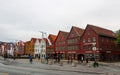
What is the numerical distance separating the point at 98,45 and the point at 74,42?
1342cm

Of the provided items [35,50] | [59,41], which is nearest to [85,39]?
[59,41]

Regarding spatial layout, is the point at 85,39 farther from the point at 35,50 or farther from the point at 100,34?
the point at 35,50

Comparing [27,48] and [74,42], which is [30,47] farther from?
[74,42]

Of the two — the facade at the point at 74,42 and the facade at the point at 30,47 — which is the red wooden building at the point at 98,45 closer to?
the facade at the point at 74,42

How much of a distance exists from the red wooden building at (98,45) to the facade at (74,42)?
109 inches

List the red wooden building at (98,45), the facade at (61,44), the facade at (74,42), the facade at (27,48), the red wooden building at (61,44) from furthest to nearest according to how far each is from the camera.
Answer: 1. the facade at (27,48)
2. the red wooden building at (61,44)
3. the facade at (61,44)
4. the facade at (74,42)
5. the red wooden building at (98,45)

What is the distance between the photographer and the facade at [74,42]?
68.1 meters

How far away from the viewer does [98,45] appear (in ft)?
193

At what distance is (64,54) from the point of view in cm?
7462

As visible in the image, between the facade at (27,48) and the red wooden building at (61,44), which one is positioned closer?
the red wooden building at (61,44)

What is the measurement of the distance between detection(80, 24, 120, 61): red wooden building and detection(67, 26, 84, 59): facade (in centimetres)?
277

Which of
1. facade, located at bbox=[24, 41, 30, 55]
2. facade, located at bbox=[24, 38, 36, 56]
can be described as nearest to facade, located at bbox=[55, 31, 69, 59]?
facade, located at bbox=[24, 38, 36, 56]

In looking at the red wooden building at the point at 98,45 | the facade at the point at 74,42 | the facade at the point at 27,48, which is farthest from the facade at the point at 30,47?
the red wooden building at the point at 98,45

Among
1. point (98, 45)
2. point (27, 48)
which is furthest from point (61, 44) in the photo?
point (27, 48)
